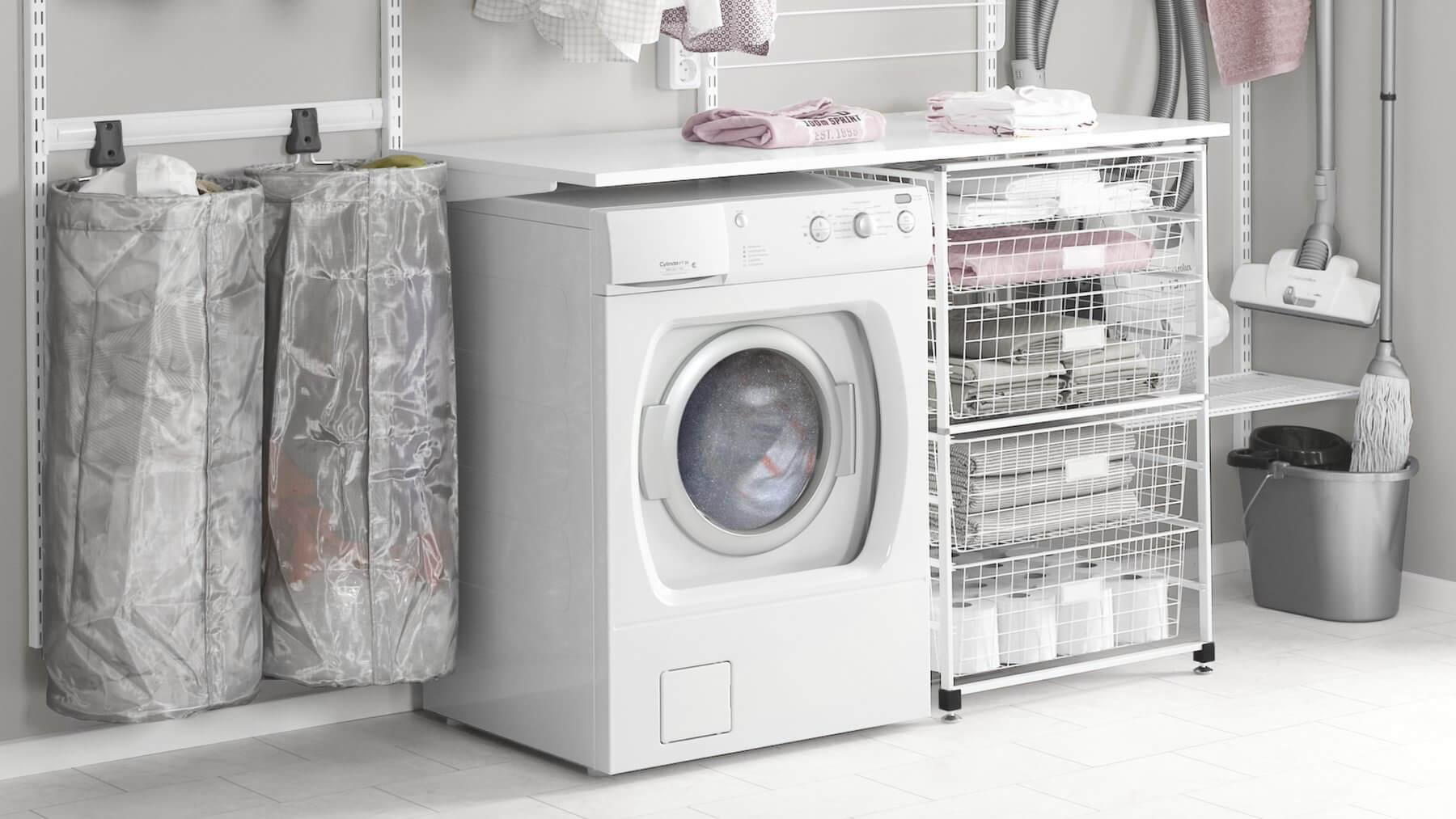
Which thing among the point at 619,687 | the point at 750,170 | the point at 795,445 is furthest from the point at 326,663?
the point at 750,170

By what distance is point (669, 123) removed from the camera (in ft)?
12.5

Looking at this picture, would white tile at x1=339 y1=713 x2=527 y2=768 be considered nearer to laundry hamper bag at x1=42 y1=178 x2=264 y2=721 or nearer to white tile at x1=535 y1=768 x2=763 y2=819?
A: white tile at x1=535 y1=768 x2=763 y2=819

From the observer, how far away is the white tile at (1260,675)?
145 inches

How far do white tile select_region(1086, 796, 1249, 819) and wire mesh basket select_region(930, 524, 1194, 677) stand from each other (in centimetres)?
55

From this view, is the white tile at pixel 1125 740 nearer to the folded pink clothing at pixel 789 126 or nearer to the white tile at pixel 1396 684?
the white tile at pixel 1396 684

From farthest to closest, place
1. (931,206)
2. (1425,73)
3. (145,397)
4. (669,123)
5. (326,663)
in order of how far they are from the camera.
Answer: (1425,73) → (669,123) → (931,206) → (326,663) → (145,397)

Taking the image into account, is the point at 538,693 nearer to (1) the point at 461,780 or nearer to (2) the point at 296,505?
(1) the point at 461,780

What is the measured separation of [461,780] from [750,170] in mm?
1080

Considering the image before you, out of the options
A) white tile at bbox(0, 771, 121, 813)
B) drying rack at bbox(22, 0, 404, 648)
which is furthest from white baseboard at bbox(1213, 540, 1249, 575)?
white tile at bbox(0, 771, 121, 813)

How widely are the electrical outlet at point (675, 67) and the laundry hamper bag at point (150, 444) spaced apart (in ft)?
3.17

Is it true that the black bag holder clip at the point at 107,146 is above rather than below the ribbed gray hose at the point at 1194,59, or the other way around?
below

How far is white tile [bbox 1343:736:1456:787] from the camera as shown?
3154 mm

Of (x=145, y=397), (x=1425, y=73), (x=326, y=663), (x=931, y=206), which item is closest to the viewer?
(x=145, y=397)

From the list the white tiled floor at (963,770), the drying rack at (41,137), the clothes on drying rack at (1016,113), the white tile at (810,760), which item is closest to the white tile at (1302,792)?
the white tiled floor at (963,770)
